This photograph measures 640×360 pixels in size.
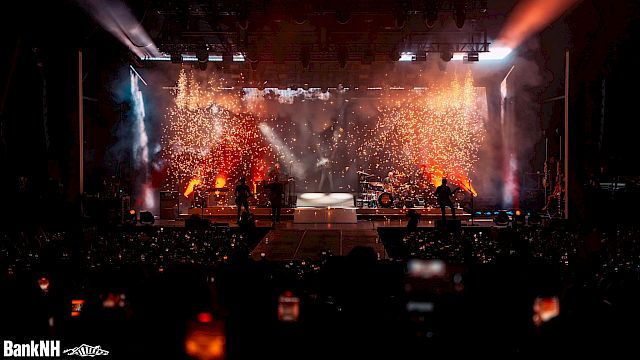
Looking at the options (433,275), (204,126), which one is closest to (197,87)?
(204,126)

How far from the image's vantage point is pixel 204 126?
72.9 ft

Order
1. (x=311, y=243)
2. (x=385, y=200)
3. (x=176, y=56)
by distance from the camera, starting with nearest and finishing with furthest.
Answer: (x=311, y=243) < (x=176, y=56) < (x=385, y=200)

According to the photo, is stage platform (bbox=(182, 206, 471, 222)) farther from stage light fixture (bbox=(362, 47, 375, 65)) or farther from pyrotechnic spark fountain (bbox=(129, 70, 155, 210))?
stage light fixture (bbox=(362, 47, 375, 65))

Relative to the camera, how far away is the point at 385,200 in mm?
19906

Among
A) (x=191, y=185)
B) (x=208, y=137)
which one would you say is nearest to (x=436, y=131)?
(x=208, y=137)

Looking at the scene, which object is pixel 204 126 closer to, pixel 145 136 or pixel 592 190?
pixel 145 136

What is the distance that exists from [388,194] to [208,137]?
692cm

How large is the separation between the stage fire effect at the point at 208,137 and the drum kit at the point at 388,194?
13.3 ft

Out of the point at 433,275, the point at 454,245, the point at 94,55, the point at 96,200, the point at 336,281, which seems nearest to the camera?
the point at 336,281

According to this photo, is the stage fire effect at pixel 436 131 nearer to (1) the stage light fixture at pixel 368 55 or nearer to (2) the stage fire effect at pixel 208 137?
(2) the stage fire effect at pixel 208 137

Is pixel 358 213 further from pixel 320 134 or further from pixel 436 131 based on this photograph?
pixel 436 131

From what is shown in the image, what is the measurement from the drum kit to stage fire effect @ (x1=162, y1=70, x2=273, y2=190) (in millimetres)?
4068

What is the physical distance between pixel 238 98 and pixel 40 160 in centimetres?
905

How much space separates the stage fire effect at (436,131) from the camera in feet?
71.7
